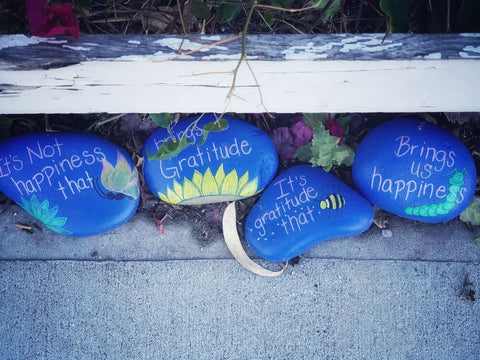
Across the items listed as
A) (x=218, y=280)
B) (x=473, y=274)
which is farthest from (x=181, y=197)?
(x=473, y=274)

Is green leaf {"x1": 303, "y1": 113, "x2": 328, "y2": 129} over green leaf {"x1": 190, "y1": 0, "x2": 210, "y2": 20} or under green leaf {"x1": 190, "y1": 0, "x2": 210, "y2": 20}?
under

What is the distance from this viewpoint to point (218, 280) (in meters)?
1.28

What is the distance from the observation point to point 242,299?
4.19 ft

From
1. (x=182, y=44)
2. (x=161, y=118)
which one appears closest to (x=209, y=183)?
(x=161, y=118)

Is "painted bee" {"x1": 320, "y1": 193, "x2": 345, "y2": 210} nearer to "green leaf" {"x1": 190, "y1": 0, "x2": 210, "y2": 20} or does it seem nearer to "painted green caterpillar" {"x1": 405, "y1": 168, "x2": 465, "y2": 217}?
"painted green caterpillar" {"x1": 405, "y1": 168, "x2": 465, "y2": 217}

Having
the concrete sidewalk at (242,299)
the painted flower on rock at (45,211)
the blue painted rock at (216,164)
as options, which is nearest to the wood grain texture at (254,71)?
the blue painted rock at (216,164)

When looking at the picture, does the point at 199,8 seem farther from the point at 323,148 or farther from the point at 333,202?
the point at 333,202

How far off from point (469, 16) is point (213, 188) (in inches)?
29.4

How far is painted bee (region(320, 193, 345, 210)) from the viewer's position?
3.75ft

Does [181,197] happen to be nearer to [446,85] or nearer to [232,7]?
[232,7]

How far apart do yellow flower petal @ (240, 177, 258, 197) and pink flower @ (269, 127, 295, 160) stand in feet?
0.48

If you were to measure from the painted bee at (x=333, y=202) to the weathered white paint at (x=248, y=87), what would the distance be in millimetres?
276

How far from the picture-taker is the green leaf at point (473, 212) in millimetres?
1226

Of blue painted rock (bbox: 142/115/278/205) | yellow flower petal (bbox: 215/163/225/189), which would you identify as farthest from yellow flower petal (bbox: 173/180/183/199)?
yellow flower petal (bbox: 215/163/225/189)
